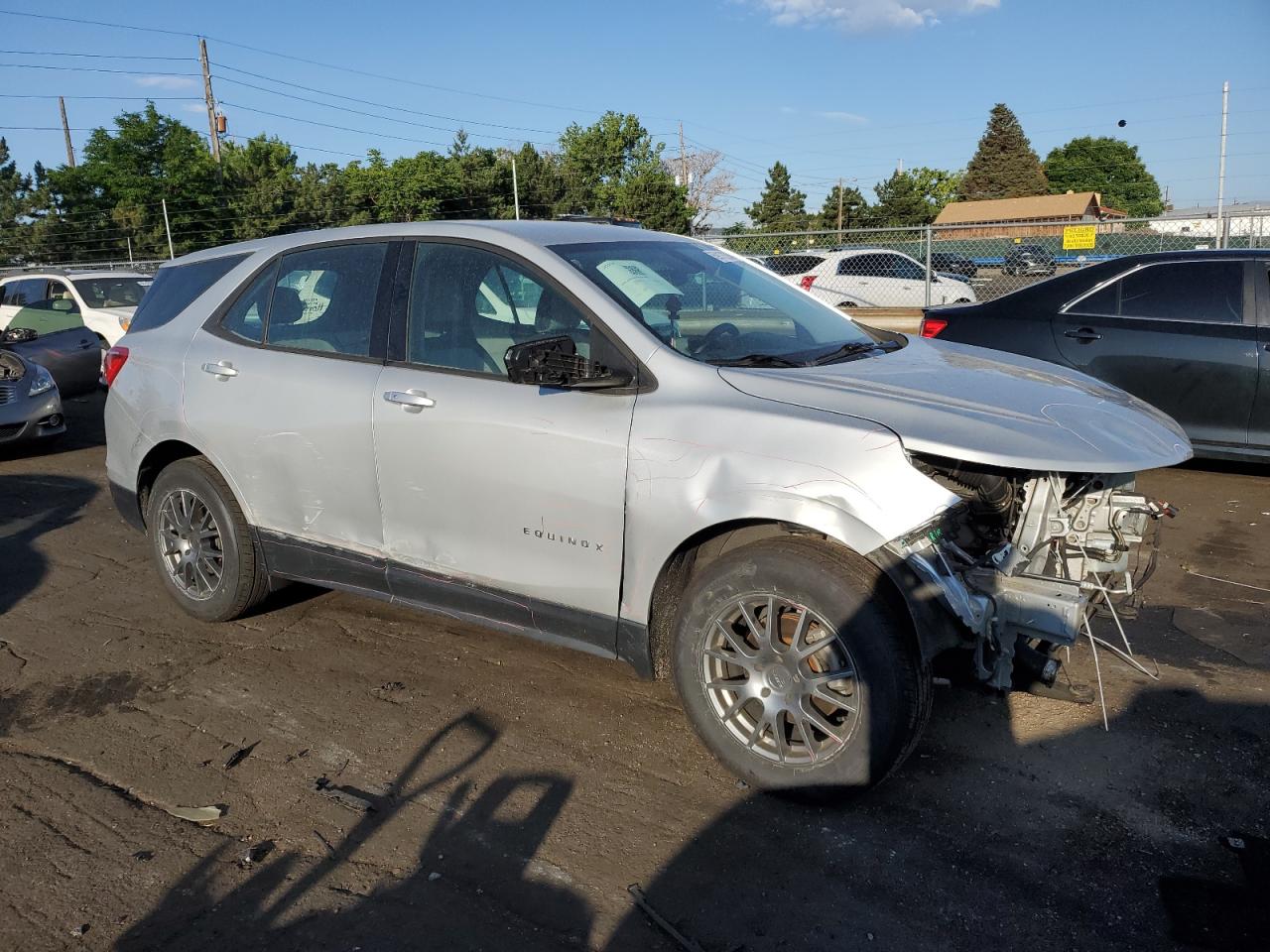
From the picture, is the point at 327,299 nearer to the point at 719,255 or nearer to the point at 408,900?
the point at 719,255

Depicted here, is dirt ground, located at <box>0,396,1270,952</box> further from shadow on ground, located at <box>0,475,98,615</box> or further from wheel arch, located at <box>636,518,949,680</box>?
shadow on ground, located at <box>0,475,98,615</box>

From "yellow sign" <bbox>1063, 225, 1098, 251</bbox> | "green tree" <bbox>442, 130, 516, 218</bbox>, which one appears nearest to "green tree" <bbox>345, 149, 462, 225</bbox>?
"green tree" <bbox>442, 130, 516, 218</bbox>

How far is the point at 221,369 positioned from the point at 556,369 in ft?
6.65

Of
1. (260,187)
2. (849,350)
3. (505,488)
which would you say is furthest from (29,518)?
(260,187)

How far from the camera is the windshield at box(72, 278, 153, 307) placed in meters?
14.0

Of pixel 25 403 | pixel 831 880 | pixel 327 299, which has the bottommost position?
pixel 831 880

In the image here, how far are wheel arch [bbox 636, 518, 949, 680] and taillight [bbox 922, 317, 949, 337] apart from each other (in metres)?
4.89

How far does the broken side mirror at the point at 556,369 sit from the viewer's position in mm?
3453

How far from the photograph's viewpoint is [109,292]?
46.7ft

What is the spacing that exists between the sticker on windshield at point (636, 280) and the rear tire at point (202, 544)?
2.19 m

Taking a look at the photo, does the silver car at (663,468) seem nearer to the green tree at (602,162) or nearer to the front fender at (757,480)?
the front fender at (757,480)

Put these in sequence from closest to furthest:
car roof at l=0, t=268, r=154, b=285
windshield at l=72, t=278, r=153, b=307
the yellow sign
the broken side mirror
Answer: the broken side mirror < the yellow sign < windshield at l=72, t=278, r=153, b=307 < car roof at l=0, t=268, r=154, b=285

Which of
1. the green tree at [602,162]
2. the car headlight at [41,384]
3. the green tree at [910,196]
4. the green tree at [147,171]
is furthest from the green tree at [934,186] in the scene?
the car headlight at [41,384]

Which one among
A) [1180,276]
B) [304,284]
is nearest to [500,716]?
[304,284]
